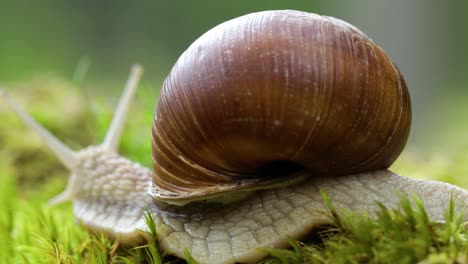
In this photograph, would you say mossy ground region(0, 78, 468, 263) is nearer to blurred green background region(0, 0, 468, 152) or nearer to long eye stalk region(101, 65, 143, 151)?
long eye stalk region(101, 65, 143, 151)

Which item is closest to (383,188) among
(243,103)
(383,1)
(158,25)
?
(243,103)

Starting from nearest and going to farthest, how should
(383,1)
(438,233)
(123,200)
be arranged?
(438,233) < (123,200) < (383,1)

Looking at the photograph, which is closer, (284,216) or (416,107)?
(284,216)

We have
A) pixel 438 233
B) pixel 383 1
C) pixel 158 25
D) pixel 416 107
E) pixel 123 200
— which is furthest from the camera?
pixel 158 25

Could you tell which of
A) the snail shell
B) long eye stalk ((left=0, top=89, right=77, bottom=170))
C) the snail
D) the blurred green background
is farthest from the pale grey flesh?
the blurred green background

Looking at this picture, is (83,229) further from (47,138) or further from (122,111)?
(122,111)

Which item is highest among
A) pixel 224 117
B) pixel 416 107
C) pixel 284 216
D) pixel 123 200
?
pixel 224 117

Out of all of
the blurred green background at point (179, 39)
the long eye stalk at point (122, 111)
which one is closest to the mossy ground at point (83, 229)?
the long eye stalk at point (122, 111)

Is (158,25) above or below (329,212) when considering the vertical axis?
below

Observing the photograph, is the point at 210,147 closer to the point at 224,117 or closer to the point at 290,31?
the point at 224,117
